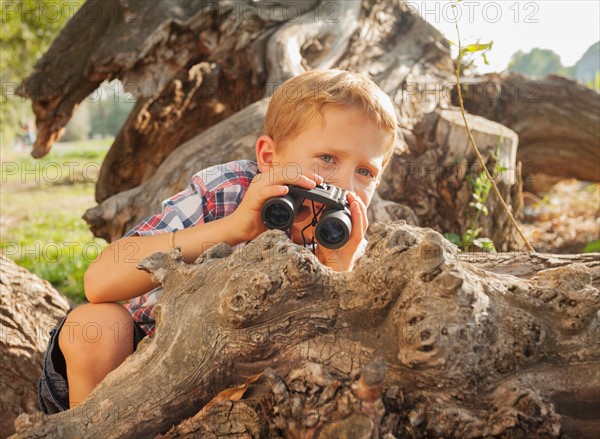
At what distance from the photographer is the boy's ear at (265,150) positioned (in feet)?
8.63

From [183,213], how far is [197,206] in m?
0.07

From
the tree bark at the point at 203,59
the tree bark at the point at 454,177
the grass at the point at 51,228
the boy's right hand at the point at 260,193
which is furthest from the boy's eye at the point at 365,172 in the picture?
the grass at the point at 51,228

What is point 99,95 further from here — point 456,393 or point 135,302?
point 456,393

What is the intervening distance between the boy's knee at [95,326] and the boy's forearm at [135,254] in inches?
2.1

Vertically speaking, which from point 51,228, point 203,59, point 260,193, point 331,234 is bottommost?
point 51,228

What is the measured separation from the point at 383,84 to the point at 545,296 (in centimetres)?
372

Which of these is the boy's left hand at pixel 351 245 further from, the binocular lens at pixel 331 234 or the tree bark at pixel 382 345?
the tree bark at pixel 382 345

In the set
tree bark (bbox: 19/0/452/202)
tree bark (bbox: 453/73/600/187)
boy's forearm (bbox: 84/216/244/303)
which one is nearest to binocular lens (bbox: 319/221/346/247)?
boy's forearm (bbox: 84/216/244/303)

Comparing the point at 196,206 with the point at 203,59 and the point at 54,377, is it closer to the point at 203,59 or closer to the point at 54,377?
the point at 54,377

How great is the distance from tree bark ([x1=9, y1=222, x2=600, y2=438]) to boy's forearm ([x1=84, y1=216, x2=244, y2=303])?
346 millimetres

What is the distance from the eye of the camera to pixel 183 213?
8.30ft

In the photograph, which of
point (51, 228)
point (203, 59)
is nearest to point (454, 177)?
point (203, 59)

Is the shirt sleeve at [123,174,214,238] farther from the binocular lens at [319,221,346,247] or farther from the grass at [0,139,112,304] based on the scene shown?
Answer: the grass at [0,139,112,304]

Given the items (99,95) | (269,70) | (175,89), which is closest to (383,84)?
(269,70)
